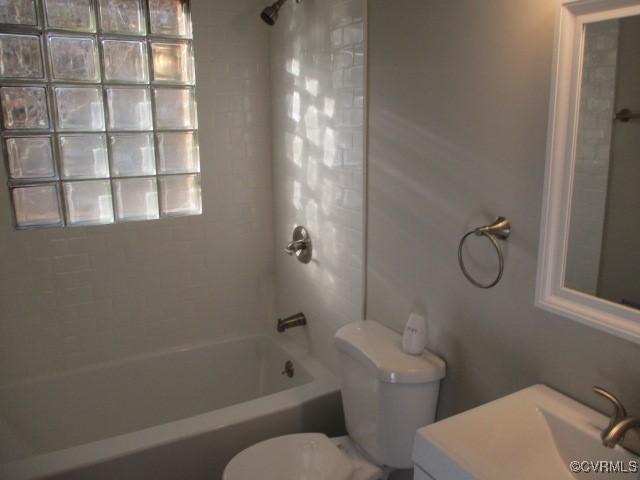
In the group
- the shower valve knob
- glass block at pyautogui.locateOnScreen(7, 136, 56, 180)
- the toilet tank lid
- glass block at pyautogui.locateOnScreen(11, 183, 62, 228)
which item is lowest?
the toilet tank lid

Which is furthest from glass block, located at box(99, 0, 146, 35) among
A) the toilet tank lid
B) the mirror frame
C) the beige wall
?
the mirror frame

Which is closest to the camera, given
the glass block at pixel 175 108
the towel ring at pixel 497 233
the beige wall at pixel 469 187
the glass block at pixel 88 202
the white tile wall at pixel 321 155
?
the beige wall at pixel 469 187

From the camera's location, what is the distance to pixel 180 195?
2633 millimetres

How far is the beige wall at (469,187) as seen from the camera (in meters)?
1.31

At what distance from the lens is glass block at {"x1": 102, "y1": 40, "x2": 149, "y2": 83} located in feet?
7.77

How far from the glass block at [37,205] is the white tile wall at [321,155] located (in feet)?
3.36

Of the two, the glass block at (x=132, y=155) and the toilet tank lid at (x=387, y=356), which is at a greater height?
the glass block at (x=132, y=155)

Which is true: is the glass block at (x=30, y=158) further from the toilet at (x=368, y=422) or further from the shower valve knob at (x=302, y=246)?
the toilet at (x=368, y=422)

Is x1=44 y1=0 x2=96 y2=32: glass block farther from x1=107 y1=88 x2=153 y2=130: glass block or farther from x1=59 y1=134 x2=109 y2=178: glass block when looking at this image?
x1=59 y1=134 x2=109 y2=178: glass block

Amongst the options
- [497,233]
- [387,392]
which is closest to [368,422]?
[387,392]

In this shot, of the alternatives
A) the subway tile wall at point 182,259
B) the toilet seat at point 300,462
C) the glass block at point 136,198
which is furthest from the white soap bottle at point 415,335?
the glass block at point 136,198

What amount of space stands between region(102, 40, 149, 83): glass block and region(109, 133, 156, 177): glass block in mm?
251

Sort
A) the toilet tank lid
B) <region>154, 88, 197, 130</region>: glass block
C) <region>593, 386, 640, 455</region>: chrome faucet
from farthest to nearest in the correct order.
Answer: <region>154, 88, 197, 130</region>: glass block, the toilet tank lid, <region>593, 386, 640, 455</region>: chrome faucet

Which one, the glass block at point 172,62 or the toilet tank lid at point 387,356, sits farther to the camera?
the glass block at point 172,62
